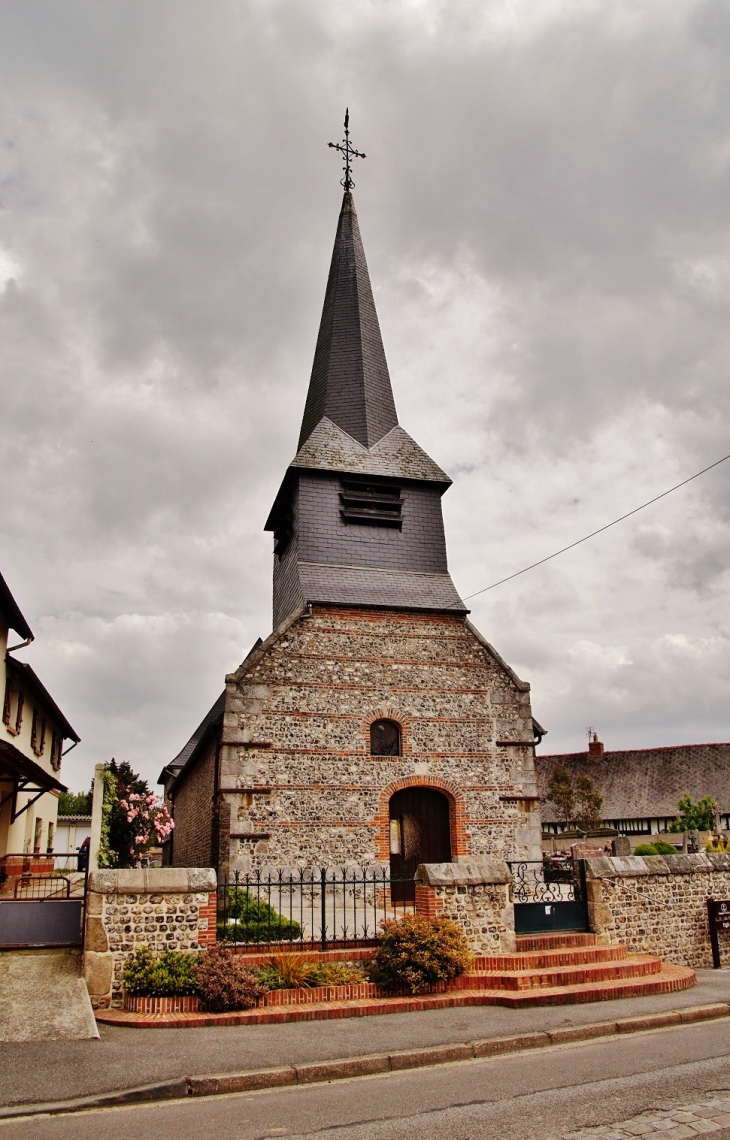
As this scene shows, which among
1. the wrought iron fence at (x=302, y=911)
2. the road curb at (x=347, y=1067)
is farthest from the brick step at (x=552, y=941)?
the road curb at (x=347, y=1067)

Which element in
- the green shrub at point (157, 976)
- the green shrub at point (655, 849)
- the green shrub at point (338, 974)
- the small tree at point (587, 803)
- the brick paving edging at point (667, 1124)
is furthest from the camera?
the small tree at point (587, 803)

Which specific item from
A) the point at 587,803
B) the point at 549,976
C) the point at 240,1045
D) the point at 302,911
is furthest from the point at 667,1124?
the point at 587,803

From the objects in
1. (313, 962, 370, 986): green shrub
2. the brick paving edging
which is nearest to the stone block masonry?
(313, 962, 370, 986): green shrub

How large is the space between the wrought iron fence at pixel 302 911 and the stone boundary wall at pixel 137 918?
722mm

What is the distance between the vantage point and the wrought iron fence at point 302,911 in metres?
10.4

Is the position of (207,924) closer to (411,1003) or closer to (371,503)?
(411,1003)

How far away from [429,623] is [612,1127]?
39.2 ft

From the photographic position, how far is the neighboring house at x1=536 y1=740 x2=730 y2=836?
129ft

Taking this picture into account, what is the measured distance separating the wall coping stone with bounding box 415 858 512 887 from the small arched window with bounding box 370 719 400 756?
4718 mm

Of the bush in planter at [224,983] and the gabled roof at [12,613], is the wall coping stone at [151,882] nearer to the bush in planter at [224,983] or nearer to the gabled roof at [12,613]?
the bush in planter at [224,983]

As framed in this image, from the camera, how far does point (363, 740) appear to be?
15.6 meters

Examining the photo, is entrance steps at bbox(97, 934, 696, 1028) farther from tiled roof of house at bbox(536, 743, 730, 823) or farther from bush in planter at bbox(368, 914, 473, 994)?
tiled roof of house at bbox(536, 743, 730, 823)

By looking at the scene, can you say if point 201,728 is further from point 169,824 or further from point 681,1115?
point 681,1115

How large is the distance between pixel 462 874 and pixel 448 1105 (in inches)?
200
